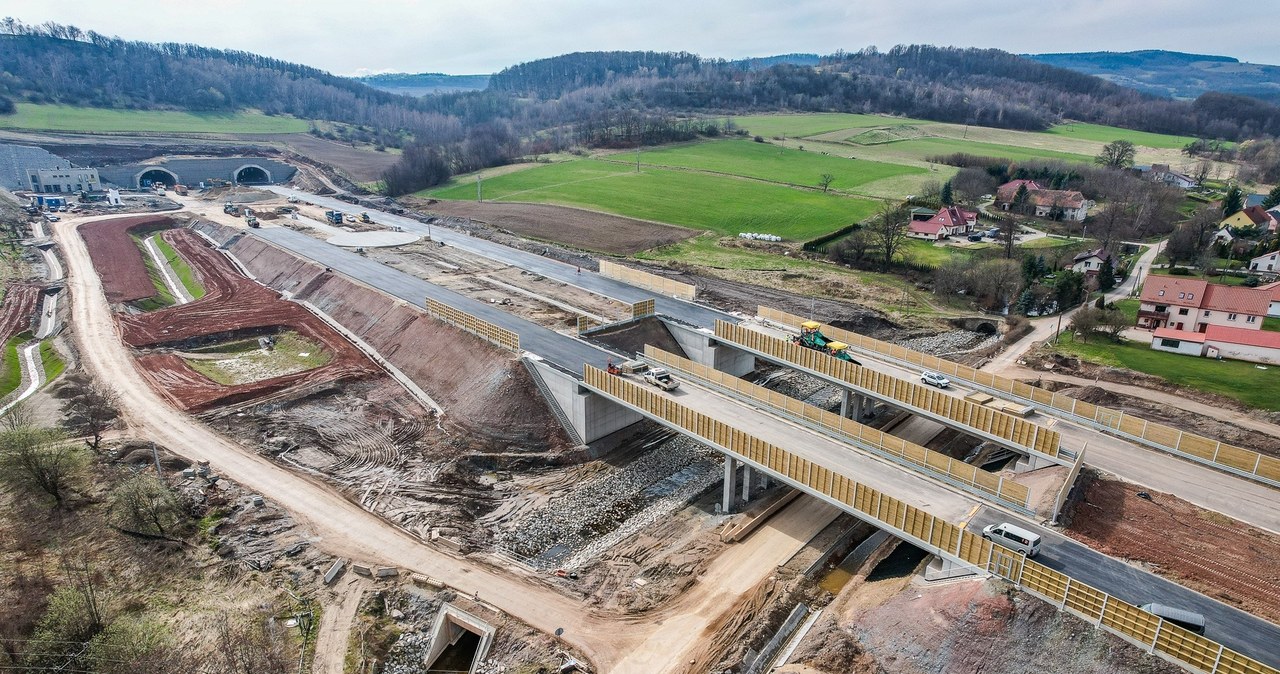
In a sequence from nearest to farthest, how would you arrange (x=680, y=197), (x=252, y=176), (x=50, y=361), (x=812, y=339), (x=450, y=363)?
(x=812, y=339), (x=450, y=363), (x=50, y=361), (x=680, y=197), (x=252, y=176)

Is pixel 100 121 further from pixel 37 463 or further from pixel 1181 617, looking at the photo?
pixel 1181 617

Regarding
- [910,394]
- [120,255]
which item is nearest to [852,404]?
[910,394]

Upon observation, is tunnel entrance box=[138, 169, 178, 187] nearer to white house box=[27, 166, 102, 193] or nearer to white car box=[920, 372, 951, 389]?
white house box=[27, 166, 102, 193]

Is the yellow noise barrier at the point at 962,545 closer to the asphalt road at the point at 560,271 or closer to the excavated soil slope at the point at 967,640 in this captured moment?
the excavated soil slope at the point at 967,640

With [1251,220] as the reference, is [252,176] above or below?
above

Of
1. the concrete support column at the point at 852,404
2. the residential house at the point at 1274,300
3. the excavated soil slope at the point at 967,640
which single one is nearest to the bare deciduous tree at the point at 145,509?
the excavated soil slope at the point at 967,640

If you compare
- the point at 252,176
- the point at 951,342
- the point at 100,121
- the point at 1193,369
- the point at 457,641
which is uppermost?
the point at 100,121

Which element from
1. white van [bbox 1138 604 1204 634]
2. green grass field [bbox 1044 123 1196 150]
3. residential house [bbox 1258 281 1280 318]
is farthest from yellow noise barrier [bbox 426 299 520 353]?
green grass field [bbox 1044 123 1196 150]
